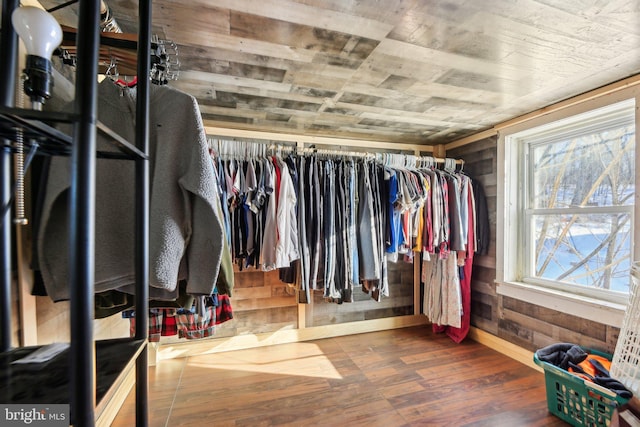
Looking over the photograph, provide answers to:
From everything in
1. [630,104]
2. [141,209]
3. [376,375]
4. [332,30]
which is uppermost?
[332,30]

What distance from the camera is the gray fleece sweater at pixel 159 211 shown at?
0.76 m

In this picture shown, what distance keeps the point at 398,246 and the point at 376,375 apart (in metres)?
0.98

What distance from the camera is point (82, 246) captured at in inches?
17.8

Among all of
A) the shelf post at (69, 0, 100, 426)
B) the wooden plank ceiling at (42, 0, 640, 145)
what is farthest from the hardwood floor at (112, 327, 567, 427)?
the wooden plank ceiling at (42, 0, 640, 145)

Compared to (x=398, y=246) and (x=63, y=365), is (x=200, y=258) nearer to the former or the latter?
(x=63, y=365)

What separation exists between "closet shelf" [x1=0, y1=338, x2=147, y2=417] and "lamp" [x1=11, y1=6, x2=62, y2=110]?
0.55 m

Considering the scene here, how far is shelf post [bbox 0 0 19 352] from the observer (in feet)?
2.10

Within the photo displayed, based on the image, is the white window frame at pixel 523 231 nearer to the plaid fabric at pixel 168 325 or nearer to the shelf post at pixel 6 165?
the plaid fabric at pixel 168 325

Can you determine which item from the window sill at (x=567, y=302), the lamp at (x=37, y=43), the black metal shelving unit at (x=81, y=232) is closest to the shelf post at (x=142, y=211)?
the black metal shelving unit at (x=81, y=232)

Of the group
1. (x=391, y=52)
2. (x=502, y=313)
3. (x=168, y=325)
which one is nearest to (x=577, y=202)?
(x=502, y=313)

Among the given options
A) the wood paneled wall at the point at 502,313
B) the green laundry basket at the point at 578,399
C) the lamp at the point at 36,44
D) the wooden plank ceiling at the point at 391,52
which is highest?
the wooden plank ceiling at the point at 391,52

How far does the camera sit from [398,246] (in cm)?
232

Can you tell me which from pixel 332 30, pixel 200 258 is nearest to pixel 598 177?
pixel 332 30

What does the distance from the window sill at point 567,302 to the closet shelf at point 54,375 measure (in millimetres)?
2491
